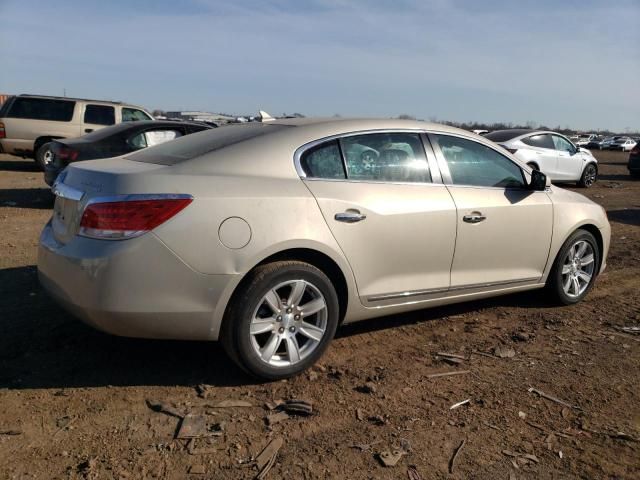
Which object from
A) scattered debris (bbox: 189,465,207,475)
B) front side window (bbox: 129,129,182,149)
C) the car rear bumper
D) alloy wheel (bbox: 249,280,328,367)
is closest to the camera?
scattered debris (bbox: 189,465,207,475)

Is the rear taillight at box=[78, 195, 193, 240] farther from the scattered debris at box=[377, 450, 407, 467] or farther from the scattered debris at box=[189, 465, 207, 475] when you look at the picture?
the scattered debris at box=[377, 450, 407, 467]

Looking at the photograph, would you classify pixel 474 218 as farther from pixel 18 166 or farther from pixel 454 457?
pixel 18 166

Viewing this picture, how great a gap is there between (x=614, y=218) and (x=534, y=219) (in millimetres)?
6532

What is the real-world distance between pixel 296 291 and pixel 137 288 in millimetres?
918

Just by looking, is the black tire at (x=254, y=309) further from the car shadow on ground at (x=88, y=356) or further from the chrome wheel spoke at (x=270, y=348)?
the car shadow on ground at (x=88, y=356)

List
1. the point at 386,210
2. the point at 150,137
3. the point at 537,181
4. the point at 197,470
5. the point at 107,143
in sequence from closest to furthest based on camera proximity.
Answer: the point at 197,470 < the point at 386,210 < the point at 537,181 < the point at 107,143 < the point at 150,137

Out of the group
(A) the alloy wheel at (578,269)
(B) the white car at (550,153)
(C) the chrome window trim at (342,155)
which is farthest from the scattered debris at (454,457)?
(B) the white car at (550,153)

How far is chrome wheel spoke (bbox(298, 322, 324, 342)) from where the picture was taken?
3570mm

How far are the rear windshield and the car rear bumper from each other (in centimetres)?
71

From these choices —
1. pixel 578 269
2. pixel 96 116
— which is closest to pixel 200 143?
pixel 578 269

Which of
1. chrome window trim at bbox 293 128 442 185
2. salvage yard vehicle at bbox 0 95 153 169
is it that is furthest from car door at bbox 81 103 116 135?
chrome window trim at bbox 293 128 442 185

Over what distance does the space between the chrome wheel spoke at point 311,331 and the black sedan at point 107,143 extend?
514 centimetres

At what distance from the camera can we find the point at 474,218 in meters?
4.30

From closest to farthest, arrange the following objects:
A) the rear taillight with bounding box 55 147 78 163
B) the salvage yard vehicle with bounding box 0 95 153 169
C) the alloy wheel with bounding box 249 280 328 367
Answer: the alloy wheel with bounding box 249 280 328 367 → the rear taillight with bounding box 55 147 78 163 → the salvage yard vehicle with bounding box 0 95 153 169
